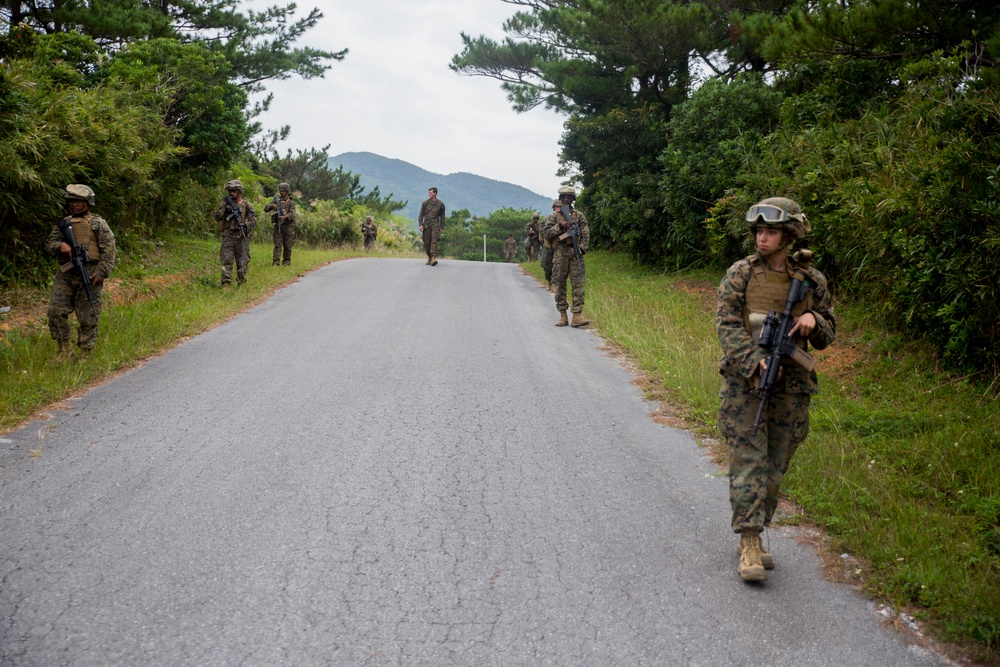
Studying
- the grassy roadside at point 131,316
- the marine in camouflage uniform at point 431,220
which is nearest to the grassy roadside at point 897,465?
the grassy roadside at point 131,316

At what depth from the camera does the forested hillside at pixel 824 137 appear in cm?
664

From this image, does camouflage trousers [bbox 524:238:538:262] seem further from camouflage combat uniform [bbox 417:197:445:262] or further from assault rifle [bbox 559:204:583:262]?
assault rifle [bbox 559:204:583:262]

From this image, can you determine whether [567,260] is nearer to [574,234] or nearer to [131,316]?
[574,234]

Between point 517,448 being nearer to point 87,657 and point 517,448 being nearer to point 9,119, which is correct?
point 87,657

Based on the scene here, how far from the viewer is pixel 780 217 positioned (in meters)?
3.90

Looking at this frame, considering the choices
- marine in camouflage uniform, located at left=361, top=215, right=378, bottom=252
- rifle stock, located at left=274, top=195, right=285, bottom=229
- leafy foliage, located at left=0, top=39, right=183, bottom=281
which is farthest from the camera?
marine in camouflage uniform, located at left=361, top=215, right=378, bottom=252

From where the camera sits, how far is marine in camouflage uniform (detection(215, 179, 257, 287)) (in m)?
13.0

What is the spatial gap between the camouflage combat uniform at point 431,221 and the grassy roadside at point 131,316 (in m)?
4.17

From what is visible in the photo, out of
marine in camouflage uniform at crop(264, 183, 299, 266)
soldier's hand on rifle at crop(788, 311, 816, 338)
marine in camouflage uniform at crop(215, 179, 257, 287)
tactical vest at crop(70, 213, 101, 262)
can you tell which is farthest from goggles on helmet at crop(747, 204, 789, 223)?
marine in camouflage uniform at crop(264, 183, 299, 266)

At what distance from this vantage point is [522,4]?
22.9 meters

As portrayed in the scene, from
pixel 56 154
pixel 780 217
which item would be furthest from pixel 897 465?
pixel 56 154

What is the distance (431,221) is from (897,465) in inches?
619

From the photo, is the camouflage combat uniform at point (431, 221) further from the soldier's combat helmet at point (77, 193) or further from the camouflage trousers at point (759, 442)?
the camouflage trousers at point (759, 442)

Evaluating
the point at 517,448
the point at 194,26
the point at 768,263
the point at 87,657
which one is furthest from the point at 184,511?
the point at 194,26
